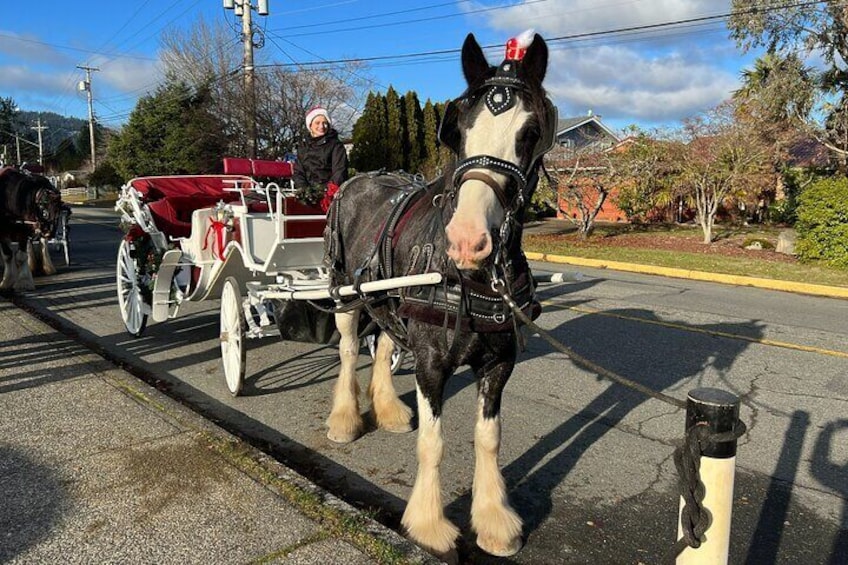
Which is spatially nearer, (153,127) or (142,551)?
(142,551)

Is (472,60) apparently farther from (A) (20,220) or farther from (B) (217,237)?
(A) (20,220)

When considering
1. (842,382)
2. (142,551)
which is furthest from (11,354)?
(842,382)

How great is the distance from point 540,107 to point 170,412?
11.3 feet

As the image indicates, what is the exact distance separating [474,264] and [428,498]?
140cm

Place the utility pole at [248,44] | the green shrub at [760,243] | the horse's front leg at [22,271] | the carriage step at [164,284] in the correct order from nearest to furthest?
the carriage step at [164,284] < the horse's front leg at [22,271] < the green shrub at [760,243] < the utility pole at [248,44]

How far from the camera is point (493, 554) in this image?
3.20 m

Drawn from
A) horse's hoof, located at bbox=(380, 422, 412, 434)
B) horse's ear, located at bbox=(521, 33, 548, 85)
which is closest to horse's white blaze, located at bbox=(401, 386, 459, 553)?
horse's hoof, located at bbox=(380, 422, 412, 434)

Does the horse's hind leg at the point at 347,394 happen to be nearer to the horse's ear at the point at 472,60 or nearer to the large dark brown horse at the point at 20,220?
the horse's ear at the point at 472,60

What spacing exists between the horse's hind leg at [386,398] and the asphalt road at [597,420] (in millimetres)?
114

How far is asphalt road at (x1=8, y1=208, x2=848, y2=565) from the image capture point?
11.5 feet

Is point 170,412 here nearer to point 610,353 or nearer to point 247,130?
point 610,353

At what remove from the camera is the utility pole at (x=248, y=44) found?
24.0m

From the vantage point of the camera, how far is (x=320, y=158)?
19.7 ft

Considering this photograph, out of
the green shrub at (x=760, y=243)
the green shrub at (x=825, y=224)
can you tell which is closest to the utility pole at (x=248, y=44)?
the green shrub at (x=760, y=243)
